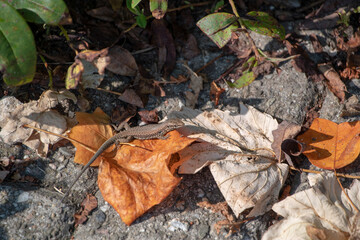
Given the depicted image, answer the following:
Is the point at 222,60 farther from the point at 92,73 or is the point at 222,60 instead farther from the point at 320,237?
the point at 320,237

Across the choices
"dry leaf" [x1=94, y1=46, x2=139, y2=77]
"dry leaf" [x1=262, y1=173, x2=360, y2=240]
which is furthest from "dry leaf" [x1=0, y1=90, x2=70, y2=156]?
"dry leaf" [x1=262, y1=173, x2=360, y2=240]

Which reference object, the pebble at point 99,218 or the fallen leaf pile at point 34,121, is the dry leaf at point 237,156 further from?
the fallen leaf pile at point 34,121

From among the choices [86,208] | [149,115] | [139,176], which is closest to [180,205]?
[139,176]

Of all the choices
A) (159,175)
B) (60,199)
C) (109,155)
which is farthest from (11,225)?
(159,175)

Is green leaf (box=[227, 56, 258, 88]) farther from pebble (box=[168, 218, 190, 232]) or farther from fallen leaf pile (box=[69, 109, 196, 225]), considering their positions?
pebble (box=[168, 218, 190, 232])

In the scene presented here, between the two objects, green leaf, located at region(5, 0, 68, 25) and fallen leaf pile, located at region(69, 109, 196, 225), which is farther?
fallen leaf pile, located at region(69, 109, 196, 225)

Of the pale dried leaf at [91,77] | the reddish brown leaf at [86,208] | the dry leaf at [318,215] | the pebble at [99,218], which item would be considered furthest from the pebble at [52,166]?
the dry leaf at [318,215]

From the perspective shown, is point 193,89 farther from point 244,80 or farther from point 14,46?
point 14,46
